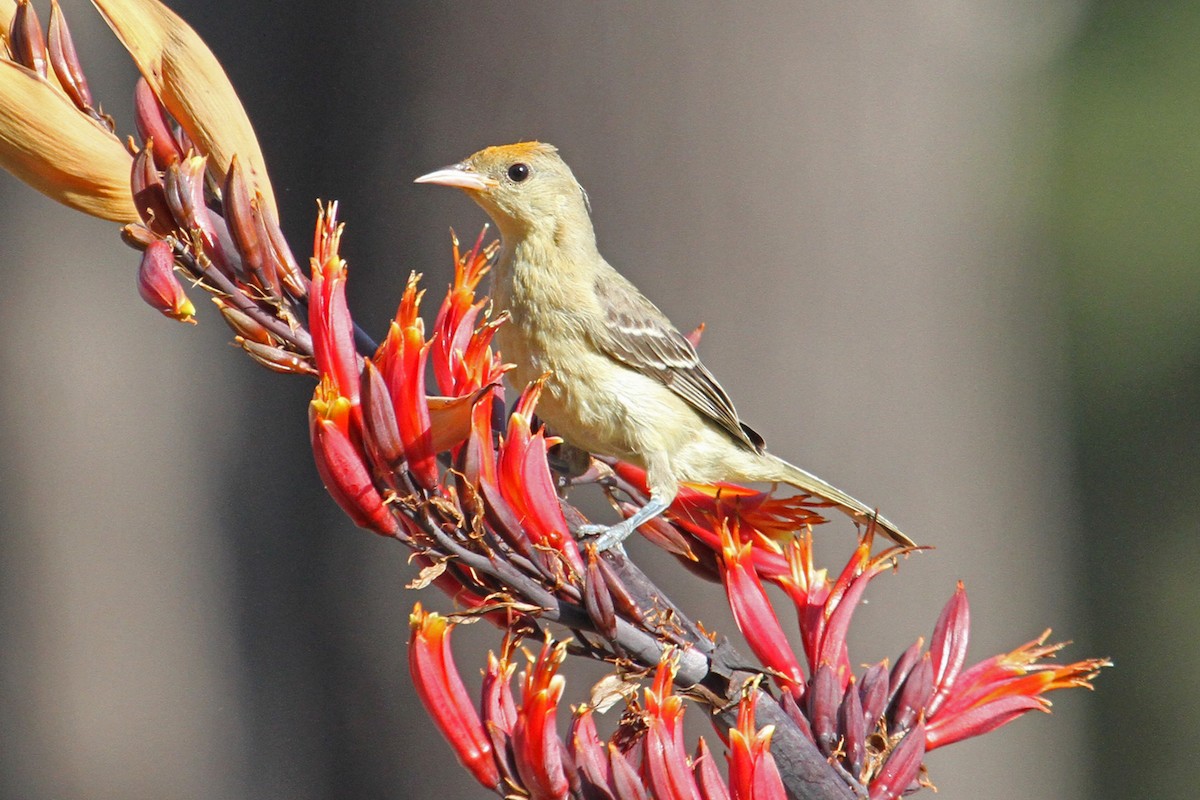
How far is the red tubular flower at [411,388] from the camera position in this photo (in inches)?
32.4

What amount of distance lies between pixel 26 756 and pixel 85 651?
35cm

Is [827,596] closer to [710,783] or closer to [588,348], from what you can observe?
[710,783]

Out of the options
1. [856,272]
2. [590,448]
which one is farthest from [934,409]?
[590,448]

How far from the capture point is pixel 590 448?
5.62 feet

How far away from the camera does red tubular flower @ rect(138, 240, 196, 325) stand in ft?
2.80

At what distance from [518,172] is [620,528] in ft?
2.30

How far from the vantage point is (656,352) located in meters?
1.93

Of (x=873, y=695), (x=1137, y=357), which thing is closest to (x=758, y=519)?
(x=873, y=695)

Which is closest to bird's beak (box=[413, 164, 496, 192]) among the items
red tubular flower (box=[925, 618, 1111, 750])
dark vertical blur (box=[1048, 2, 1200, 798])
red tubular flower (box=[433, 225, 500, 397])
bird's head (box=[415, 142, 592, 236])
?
bird's head (box=[415, 142, 592, 236])

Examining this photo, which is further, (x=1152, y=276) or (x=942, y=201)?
(x=1152, y=276)

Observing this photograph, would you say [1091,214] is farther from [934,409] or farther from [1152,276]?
[934,409]

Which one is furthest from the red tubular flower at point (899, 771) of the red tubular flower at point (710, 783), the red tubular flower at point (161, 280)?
the red tubular flower at point (161, 280)

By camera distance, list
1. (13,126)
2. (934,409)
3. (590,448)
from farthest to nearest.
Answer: (934,409) → (590,448) → (13,126)

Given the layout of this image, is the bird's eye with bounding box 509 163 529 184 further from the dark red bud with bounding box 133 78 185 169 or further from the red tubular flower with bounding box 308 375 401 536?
the red tubular flower with bounding box 308 375 401 536
